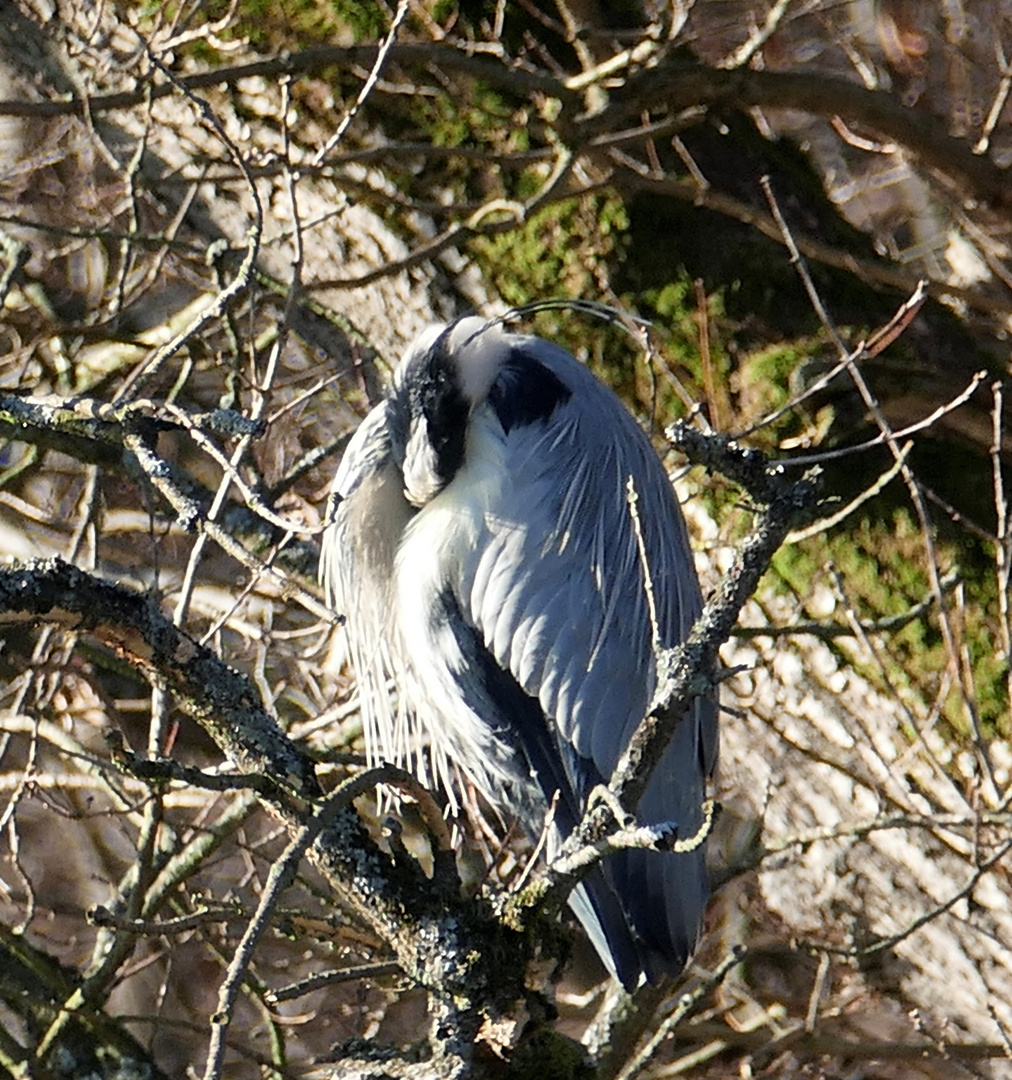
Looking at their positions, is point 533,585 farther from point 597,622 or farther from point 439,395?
point 439,395

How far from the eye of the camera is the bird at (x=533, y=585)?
2.81 meters

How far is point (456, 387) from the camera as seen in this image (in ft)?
9.25

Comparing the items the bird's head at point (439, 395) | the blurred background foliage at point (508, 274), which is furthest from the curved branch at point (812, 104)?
the bird's head at point (439, 395)

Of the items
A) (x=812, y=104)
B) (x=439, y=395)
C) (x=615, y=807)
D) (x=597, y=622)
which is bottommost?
(x=615, y=807)

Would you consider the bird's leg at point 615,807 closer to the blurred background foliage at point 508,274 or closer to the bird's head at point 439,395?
the bird's head at point 439,395

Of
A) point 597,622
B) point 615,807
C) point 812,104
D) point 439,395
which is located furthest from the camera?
point 812,104

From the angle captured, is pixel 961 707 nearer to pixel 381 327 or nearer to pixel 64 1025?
pixel 381 327

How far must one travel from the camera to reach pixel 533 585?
2.83 metres

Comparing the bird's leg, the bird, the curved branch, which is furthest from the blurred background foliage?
the bird's leg

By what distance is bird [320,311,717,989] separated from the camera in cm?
281

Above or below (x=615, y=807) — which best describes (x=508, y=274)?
above

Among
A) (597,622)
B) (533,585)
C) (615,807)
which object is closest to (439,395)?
(533,585)

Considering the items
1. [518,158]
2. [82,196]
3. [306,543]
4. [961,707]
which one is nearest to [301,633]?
[306,543]

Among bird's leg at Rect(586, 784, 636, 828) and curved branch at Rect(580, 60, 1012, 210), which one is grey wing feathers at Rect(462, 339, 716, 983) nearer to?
curved branch at Rect(580, 60, 1012, 210)
